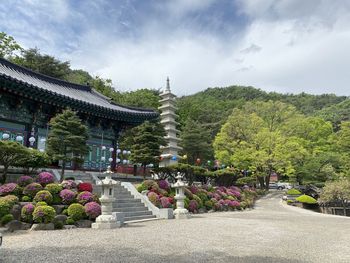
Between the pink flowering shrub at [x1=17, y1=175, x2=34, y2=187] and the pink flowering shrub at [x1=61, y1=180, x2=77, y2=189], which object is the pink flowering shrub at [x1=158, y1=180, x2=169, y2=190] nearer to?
the pink flowering shrub at [x1=61, y1=180, x2=77, y2=189]

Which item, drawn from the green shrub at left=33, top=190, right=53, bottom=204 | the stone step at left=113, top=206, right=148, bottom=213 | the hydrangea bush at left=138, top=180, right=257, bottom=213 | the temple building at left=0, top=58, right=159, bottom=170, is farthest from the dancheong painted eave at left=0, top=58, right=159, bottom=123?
the stone step at left=113, top=206, right=148, bottom=213

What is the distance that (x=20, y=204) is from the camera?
12.1 m

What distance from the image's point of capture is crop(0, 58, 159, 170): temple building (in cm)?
1809

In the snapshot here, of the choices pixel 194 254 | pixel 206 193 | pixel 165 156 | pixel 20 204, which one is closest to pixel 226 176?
pixel 206 193

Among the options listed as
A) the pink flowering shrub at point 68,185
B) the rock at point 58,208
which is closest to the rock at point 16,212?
the rock at point 58,208

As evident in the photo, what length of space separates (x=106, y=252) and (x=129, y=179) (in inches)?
632

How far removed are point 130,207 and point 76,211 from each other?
380 cm

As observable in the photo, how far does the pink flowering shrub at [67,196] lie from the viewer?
43.4ft

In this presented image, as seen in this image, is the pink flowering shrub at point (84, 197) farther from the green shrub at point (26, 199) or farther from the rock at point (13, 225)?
the rock at point (13, 225)

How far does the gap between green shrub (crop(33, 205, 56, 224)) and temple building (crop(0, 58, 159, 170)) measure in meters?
7.03

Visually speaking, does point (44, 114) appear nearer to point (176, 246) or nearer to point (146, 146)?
point (146, 146)

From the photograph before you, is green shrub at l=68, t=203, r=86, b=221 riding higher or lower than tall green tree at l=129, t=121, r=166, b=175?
lower

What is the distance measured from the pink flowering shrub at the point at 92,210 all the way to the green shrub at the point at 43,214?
58.0 inches

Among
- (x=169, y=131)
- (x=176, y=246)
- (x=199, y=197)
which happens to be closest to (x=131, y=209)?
(x=199, y=197)
